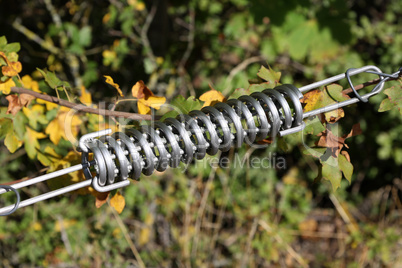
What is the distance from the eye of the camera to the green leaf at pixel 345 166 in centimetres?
104

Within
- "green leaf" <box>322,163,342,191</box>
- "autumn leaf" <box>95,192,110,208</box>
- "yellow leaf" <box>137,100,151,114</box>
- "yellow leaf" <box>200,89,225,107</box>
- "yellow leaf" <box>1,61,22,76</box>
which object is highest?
"yellow leaf" <box>1,61,22,76</box>

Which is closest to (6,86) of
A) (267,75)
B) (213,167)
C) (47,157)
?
(47,157)

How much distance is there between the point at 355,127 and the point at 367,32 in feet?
7.24

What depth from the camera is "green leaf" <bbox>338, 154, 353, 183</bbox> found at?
3.40 ft

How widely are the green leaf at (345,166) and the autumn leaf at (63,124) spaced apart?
942mm

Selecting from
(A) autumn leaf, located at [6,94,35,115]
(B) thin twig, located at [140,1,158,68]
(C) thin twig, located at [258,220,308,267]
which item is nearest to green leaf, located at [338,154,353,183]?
(A) autumn leaf, located at [6,94,35,115]

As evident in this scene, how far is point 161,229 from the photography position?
8.24 feet

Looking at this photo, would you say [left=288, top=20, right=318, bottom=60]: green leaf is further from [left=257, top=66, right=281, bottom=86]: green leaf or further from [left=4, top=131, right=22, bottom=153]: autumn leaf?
[left=4, top=131, right=22, bottom=153]: autumn leaf

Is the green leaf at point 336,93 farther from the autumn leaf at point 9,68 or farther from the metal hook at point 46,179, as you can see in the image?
the autumn leaf at point 9,68

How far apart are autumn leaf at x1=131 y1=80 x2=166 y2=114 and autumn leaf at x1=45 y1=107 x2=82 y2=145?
388mm

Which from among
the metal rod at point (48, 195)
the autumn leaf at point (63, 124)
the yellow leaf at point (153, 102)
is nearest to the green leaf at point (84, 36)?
the autumn leaf at point (63, 124)

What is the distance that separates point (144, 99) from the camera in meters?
1.18

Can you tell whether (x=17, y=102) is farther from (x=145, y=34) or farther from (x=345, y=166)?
(x=145, y=34)

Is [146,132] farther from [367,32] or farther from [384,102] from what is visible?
[367,32]
